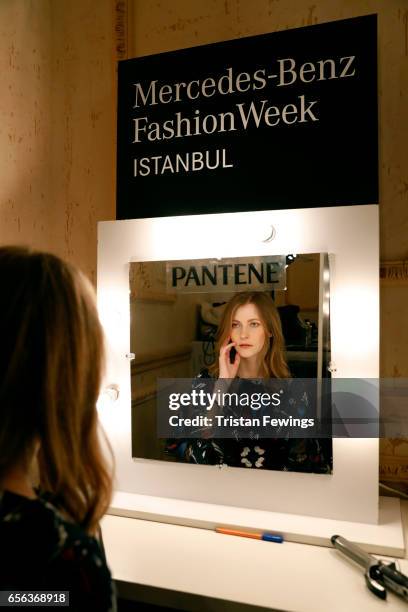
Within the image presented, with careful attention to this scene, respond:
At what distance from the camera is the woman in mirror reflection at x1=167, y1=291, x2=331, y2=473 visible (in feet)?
3.23

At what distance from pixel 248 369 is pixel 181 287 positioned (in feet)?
0.85

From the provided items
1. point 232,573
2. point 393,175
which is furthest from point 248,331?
point 393,175

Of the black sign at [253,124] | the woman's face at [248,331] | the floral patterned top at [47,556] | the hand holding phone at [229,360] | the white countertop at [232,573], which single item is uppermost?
the black sign at [253,124]

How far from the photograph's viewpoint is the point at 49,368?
50 centimetres

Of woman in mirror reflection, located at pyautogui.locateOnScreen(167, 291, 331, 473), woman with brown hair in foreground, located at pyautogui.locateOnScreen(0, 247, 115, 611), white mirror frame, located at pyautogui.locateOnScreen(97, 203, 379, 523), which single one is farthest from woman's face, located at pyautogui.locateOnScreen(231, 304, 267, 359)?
woman with brown hair in foreground, located at pyautogui.locateOnScreen(0, 247, 115, 611)

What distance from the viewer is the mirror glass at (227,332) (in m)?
0.98

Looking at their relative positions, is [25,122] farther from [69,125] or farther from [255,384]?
[255,384]

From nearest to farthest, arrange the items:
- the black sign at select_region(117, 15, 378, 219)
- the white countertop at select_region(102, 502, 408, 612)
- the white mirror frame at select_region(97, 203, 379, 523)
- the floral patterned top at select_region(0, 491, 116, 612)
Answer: the floral patterned top at select_region(0, 491, 116, 612) < the white countertop at select_region(102, 502, 408, 612) < the white mirror frame at select_region(97, 203, 379, 523) < the black sign at select_region(117, 15, 378, 219)

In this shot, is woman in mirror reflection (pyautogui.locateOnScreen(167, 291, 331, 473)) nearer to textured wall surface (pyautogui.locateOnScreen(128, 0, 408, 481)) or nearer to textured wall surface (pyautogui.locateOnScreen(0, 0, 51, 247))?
textured wall surface (pyautogui.locateOnScreen(128, 0, 408, 481))

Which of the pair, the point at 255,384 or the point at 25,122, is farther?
the point at 25,122

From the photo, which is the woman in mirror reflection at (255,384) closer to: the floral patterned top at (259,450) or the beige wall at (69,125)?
the floral patterned top at (259,450)

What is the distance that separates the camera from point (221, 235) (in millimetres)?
1038

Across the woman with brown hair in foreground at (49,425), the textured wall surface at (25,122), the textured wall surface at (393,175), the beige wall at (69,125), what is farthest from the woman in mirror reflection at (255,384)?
the textured wall surface at (25,122)

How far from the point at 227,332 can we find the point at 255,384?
0.14 meters
